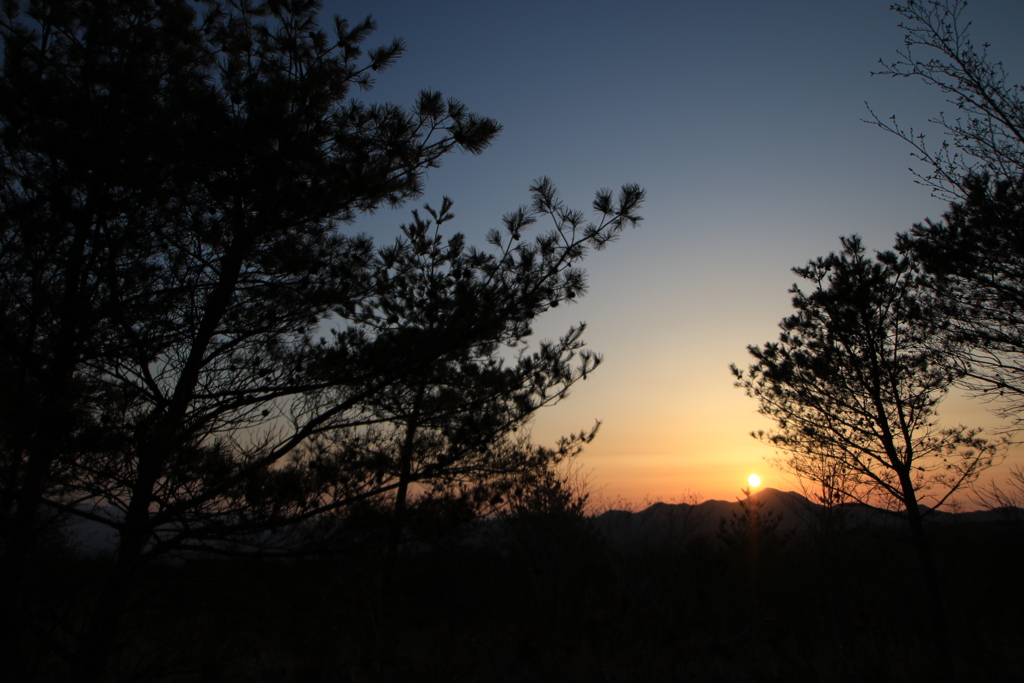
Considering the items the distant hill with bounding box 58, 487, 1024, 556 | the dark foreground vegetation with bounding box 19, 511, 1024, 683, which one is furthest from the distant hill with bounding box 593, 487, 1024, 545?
the dark foreground vegetation with bounding box 19, 511, 1024, 683

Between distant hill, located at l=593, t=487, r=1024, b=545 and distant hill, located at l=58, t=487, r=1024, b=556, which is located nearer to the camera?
distant hill, located at l=58, t=487, r=1024, b=556

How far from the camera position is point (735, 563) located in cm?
1748

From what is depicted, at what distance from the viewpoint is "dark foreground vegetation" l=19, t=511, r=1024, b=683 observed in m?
4.50

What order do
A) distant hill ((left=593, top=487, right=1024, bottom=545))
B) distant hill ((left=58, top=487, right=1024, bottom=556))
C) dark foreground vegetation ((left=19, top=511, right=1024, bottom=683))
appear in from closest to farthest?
dark foreground vegetation ((left=19, top=511, right=1024, bottom=683)) → distant hill ((left=58, top=487, right=1024, bottom=556)) → distant hill ((left=593, top=487, right=1024, bottom=545))

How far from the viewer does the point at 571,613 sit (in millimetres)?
11469

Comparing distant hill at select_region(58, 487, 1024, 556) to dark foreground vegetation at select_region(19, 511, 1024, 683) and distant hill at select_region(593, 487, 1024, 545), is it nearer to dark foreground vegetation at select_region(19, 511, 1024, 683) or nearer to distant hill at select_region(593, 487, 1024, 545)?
distant hill at select_region(593, 487, 1024, 545)

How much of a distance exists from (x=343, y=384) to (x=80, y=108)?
2.53 meters

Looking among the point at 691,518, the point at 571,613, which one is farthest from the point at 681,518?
the point at 571,613

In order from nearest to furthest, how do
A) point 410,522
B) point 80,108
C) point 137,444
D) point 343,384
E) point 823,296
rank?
point 137,444, point 80,108, point 410,522, point 343,384, point 823,296

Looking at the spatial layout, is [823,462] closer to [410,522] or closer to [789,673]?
[789,673]

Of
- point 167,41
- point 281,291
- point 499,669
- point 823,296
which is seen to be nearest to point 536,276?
point 281,291

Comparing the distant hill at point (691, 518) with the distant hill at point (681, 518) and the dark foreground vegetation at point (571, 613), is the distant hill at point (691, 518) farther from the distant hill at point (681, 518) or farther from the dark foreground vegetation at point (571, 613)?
the dark foreground vegetation at point (571, 613)

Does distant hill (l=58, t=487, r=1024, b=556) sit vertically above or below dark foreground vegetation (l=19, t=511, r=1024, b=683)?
above

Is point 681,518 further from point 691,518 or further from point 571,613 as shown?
point 571,613
